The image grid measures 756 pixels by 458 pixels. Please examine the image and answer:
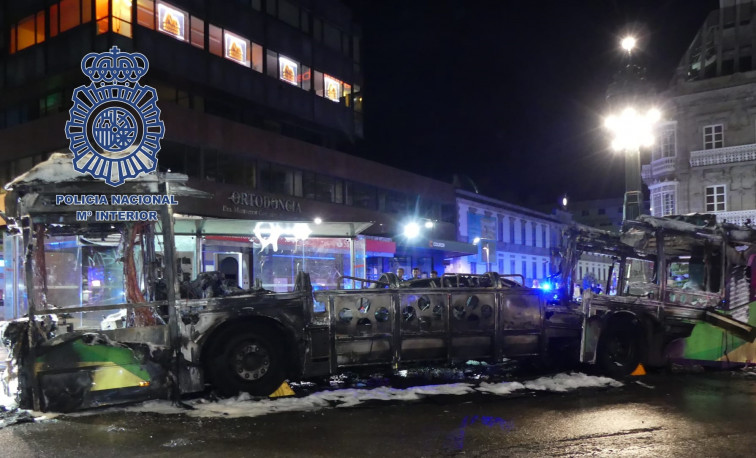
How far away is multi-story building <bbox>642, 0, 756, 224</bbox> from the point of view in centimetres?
3192

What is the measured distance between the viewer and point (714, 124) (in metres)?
33.0

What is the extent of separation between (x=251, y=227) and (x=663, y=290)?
8.73 meters

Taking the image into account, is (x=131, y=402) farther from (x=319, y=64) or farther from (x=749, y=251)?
(x=319, y=64)

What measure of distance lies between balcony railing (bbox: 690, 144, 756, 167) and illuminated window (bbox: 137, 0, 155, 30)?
96.9 feet

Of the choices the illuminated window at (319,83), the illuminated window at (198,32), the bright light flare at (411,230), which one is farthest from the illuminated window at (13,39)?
the bright light flare at (411,230)

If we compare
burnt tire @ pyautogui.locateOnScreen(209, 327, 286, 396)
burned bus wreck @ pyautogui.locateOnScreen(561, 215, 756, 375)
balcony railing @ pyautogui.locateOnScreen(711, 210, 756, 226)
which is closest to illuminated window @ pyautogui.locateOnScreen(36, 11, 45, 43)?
burnt tire @ pyautogui.locateOnScreen(209, 327, 286, 396)

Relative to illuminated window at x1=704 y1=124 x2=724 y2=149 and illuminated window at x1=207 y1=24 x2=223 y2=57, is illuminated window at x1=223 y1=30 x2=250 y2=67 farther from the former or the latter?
illuminated window at x1=704 y1=124 x2=724 y2=149

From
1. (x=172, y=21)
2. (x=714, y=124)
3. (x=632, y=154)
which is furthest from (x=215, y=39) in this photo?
(x=714, y=124)

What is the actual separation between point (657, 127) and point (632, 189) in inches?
1039

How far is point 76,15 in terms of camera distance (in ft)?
69.5

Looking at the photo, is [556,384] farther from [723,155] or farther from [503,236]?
[503,236]

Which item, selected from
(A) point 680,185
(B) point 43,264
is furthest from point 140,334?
(A) point 680,185

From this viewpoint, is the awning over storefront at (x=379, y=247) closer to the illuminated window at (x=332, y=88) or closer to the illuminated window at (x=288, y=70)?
the illuminated window at (x=288, y=70)

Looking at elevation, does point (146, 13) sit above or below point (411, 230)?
above
